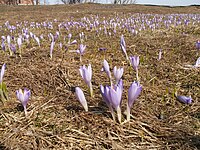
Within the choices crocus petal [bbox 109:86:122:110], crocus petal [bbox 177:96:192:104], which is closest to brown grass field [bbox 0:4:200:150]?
crocus petal [bbox 177:96:192:104]

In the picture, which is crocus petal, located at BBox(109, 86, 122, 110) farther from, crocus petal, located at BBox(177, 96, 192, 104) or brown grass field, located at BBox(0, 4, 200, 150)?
crocus petal, located at BBox(177, 96, 192, 104)

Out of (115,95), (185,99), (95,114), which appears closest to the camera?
(115,95)

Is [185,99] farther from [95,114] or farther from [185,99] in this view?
[95,114]

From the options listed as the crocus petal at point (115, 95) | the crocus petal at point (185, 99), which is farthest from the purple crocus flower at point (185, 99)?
the crocus petal at point (115, 95)

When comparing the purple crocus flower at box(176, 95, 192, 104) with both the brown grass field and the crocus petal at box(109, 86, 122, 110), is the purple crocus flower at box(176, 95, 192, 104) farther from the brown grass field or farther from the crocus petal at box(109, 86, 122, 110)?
the crocus petal at box(109, 86, 122, 110)

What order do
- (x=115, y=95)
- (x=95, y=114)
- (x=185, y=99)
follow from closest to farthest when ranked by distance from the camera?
(x=115, y=95) < (x=95, y=114) < (x=185, y=99)

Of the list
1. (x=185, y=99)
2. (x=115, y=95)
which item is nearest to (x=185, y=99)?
(x=185, y=99)

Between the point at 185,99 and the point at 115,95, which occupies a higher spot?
the point at 115,95

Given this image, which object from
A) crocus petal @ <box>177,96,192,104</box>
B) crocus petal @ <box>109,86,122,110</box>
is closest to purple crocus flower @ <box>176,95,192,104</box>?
crocus petal @ <box>177,96,192,104</box>

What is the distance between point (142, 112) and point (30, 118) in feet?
2.18

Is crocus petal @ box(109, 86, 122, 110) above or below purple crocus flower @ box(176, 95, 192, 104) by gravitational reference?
above

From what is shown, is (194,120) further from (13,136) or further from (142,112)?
(13,136)

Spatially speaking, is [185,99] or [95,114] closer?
[95,114]

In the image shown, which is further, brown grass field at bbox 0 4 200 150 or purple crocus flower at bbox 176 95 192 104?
purple crocus flower at bbox 176 95 192 104
